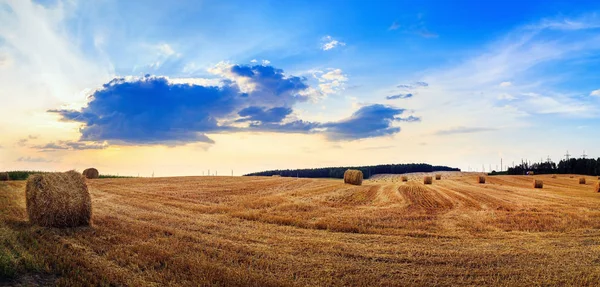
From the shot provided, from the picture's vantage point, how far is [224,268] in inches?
305

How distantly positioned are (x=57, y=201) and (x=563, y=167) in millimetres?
101288

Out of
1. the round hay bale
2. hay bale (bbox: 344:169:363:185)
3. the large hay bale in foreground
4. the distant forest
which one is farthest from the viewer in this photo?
the distant forest

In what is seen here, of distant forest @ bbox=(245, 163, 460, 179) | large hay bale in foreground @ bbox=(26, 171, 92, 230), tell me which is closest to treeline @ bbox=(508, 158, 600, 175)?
distant forest @ bbox=(245, 163, 460, 179)

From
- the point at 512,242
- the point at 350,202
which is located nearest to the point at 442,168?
the point at 350,202

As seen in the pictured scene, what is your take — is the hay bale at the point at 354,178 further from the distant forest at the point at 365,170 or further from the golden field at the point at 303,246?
the distant forest at the point at 365,170

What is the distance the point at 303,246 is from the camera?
958cm

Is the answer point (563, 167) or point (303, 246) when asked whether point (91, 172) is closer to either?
point (303, 246)

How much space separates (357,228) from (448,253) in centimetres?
324

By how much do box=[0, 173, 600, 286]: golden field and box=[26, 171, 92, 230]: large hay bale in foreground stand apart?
0.44m

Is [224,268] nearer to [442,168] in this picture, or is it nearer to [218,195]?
[218,195]

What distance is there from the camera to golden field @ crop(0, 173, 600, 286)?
7.47 metres

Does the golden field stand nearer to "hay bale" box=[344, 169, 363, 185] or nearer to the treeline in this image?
"hay bale" box=[344, 169, 363, 185]

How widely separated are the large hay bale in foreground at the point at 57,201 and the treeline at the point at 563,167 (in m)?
89.3

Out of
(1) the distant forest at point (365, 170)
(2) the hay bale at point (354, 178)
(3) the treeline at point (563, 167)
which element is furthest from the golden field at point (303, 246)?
(3) the treeline at point (563, 167)
